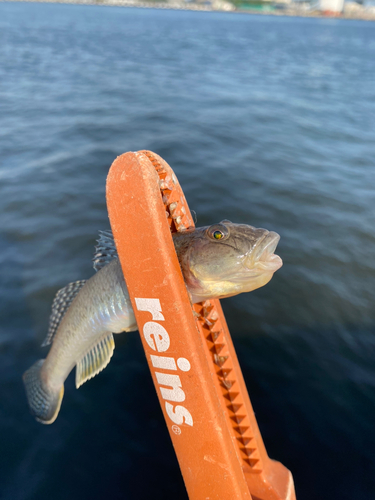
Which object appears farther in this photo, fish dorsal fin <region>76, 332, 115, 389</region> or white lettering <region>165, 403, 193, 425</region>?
fish dorsal fin <region>76, 332, 115, 389</region>

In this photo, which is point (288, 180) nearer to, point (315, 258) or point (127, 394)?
point (315, 258)

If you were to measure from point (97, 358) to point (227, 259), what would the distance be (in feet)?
5.80

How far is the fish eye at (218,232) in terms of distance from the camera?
229 cm

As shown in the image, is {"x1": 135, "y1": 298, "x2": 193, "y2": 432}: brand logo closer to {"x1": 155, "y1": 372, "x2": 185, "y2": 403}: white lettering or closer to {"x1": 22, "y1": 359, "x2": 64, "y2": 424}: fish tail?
{"x1": 155, "y1": 372, "x2": 185, "y2": 403}: white lettering

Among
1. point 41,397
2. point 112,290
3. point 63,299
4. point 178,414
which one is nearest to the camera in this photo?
point 178,414

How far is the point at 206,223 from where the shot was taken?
7.04 m

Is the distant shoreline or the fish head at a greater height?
the distant shoreline

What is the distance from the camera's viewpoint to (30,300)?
17.3 ft

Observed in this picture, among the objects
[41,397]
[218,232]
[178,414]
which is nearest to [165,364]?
[178,414]

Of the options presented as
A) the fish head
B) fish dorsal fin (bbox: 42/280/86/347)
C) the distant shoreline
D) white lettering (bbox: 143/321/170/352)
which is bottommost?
fish dorsal fin (bbox: 42/280/86/347)

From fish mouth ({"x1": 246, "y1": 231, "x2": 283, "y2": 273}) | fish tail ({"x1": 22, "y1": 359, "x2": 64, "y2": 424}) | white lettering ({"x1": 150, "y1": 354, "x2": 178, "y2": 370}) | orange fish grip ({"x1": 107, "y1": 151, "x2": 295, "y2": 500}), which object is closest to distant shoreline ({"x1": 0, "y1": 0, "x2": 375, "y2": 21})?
fish tail ({"x1": 22, "y1": 359, "x2": 64, "y2": 424})

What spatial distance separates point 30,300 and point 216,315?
11.5 ft

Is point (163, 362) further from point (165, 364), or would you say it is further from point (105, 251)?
point (105, 251)

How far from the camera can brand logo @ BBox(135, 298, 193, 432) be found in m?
2.17
